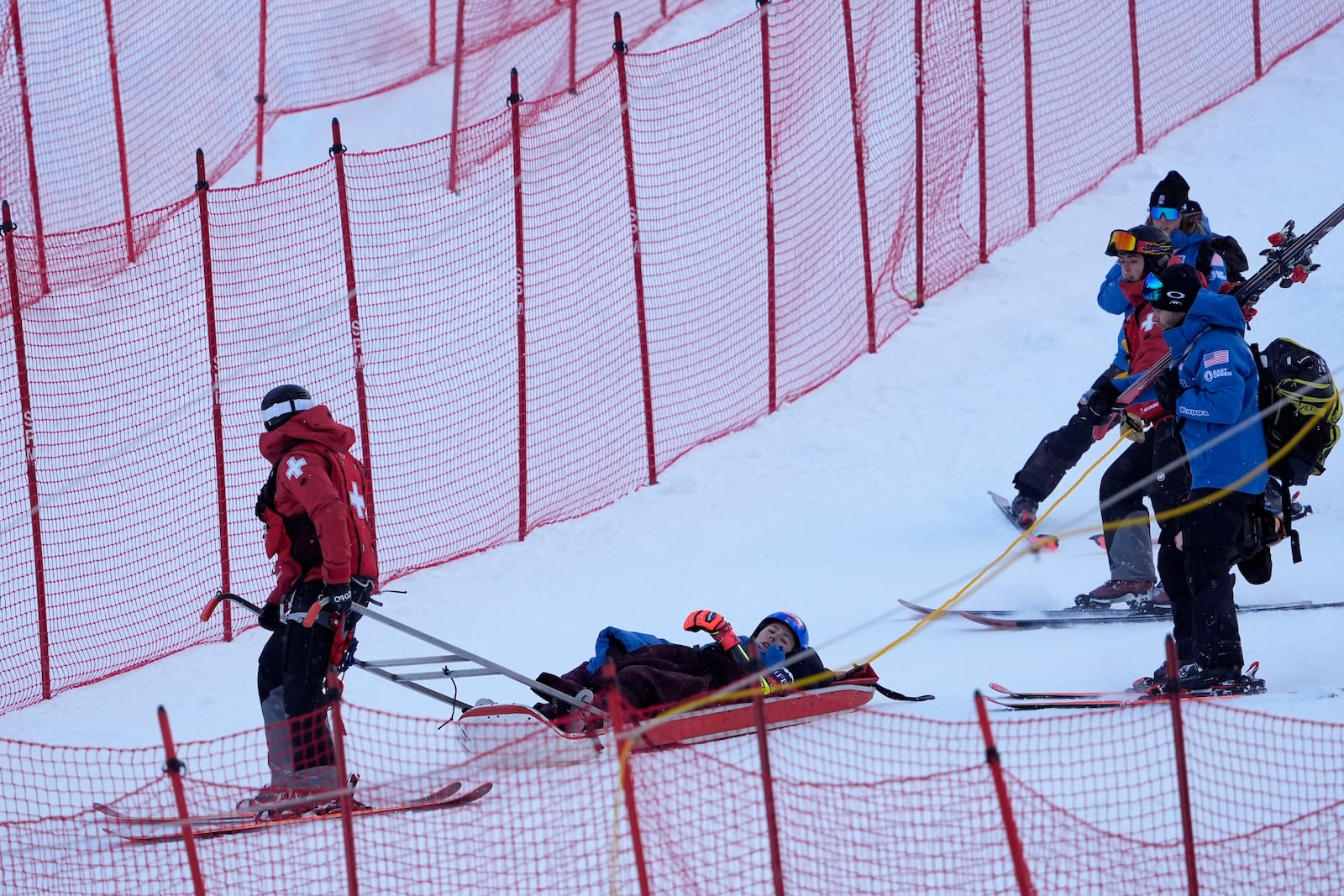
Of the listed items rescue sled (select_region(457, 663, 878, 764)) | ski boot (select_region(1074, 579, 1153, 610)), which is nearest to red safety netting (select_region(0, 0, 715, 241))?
ski boot (select_region(1074, 579, 1153, 610))

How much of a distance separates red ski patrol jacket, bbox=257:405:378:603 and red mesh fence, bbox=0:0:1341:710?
9.70 feet

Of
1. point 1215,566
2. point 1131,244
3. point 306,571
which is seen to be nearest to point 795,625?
point 1215,566

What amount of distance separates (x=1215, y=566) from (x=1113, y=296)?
223cm

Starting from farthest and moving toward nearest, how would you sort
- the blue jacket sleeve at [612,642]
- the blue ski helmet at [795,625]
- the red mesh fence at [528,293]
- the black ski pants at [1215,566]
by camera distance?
the red mesh fence at [528,293]
the blue ski helmet at [795,625]
the blue jacket sleeve at [612,642]
the black ski pants at [1215,566]

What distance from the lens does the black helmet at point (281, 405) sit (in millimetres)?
7203

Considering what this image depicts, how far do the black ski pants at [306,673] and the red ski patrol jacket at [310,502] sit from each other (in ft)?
0.36

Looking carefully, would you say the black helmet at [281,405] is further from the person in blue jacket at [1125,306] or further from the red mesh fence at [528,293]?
the person in blue jacket at [1125,306]

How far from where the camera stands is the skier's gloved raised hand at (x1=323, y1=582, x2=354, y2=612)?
6.96 m

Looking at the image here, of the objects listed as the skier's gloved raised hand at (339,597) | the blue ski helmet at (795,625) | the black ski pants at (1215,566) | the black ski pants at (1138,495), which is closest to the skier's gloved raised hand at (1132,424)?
the black ski pants at (1138,495)

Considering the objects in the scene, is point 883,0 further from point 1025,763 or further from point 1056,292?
point 1025,763

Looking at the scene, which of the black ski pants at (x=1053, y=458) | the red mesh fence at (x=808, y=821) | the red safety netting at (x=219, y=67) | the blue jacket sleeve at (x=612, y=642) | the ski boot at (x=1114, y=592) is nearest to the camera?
the red mesh fence at (x=808, y=821)

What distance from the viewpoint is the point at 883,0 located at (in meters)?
15.1

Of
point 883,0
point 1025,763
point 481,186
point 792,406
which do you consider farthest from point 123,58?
point 1025,763

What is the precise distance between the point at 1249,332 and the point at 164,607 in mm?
7507
